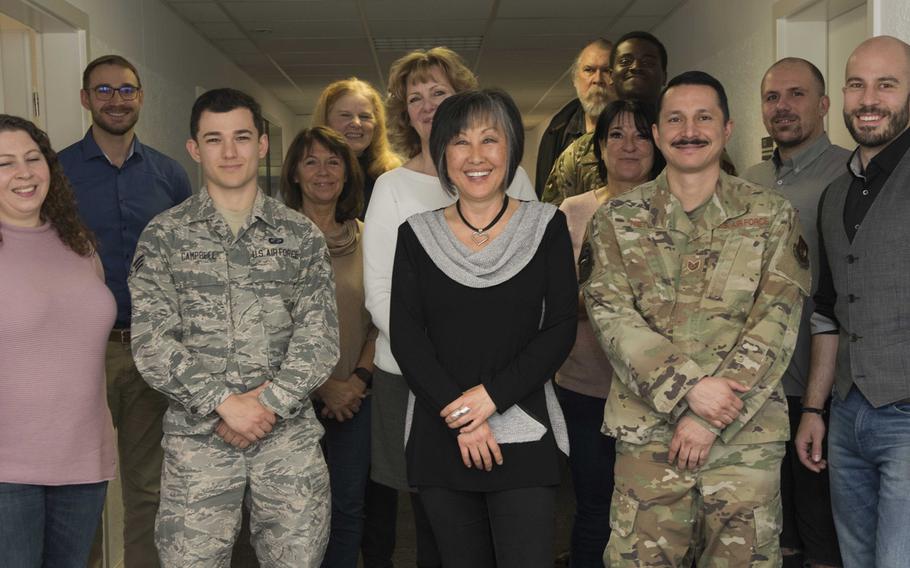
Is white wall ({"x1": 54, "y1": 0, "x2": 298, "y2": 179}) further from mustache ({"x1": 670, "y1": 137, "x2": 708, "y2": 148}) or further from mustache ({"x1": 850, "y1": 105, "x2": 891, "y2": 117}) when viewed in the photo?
mustache ({"x1": 850, "y1": 105, "x2": 891, "y2": 117})

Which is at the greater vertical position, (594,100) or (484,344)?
(594,100)

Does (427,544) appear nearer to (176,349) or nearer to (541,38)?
(176,349)

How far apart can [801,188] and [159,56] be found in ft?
13.9

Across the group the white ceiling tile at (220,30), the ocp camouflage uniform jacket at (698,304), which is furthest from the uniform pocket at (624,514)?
the white ceiling tile at (220,30)

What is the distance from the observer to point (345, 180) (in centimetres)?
326

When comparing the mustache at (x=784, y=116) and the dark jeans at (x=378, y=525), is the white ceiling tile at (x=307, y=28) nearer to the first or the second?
the mustache at (x=784, y=116)

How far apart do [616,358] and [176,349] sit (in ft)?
3.71

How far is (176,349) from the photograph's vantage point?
2260 mm

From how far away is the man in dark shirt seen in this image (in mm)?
3277

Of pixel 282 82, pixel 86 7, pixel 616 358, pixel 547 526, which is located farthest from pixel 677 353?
pixel 282 82

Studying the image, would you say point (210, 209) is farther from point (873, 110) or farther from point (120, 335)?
point (873, 110)

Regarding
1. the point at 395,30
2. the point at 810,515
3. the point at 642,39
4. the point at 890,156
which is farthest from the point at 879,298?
the point at 395,30

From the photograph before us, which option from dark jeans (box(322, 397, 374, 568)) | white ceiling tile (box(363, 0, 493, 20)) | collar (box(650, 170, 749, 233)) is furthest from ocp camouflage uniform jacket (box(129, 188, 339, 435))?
white ceiling tile (box(363, 0, 493, 20))

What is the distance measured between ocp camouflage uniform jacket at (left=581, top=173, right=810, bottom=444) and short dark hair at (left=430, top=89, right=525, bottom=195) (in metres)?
0.34
